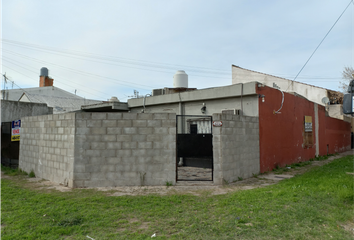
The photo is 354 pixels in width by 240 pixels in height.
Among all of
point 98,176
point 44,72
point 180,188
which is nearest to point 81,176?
point 98,176

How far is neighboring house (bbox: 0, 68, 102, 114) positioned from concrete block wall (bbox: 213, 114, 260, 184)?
52.3 ft

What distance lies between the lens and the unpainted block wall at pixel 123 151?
702 cm

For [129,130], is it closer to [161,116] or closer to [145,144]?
[145,144]

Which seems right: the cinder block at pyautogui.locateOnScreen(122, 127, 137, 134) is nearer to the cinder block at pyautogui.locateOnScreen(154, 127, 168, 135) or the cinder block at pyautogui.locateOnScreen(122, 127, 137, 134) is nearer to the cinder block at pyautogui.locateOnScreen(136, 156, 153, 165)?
the cinder block at pyautogui.locateOnScreen(154, 127, 168, 135)

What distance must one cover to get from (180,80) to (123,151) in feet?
25.2

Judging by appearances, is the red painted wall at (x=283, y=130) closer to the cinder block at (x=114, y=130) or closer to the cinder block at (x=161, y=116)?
the cinder block at (x=161, y=116)

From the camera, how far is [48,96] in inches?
918

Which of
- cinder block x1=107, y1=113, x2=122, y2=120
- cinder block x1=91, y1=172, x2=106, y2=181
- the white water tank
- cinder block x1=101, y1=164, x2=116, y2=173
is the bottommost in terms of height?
cinder block x1=91, y1=172, x2=106, y2=181

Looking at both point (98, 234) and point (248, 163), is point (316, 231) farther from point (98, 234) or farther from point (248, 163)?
point (248, 163)

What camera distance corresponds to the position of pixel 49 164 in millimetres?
7996

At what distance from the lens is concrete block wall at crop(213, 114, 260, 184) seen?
24.3ft

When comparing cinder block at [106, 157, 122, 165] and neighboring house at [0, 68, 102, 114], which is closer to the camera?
cinder block at [106, 157, 122, 165]

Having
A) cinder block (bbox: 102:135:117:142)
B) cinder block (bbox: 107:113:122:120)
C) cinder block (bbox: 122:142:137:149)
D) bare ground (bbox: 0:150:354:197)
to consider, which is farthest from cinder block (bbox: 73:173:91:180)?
cinder block (bbox: 107:113:122:120)

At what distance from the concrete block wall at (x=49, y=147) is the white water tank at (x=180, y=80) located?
7361mm
